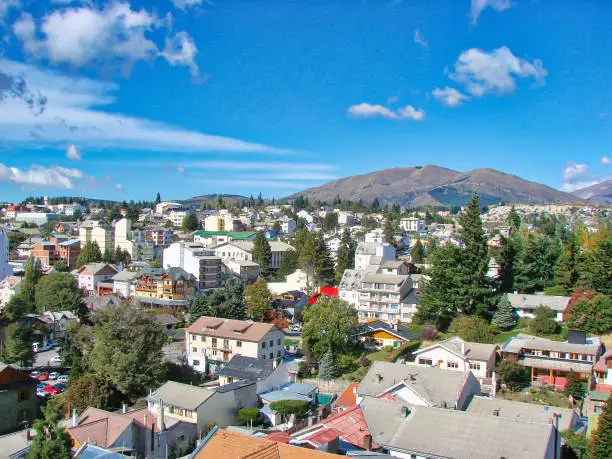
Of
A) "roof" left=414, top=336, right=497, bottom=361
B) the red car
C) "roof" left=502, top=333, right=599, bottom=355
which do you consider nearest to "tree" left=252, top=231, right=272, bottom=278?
the red car

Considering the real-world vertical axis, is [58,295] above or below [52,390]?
above

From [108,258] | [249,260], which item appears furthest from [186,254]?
[108,258]

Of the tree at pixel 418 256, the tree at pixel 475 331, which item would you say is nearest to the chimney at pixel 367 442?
the tree at pixel 475 331

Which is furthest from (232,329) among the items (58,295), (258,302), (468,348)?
(58,295)

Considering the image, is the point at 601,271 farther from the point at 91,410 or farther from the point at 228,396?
the point at 91,410

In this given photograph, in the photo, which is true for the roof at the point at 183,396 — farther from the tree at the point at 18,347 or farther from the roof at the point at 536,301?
the roof at the point at 536,301

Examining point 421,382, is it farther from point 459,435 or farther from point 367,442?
point 367,442

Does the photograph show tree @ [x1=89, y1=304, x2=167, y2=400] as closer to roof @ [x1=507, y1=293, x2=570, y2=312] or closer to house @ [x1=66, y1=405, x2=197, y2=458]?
house @ [x1=66, y1=405, x2=197, y2=458]
